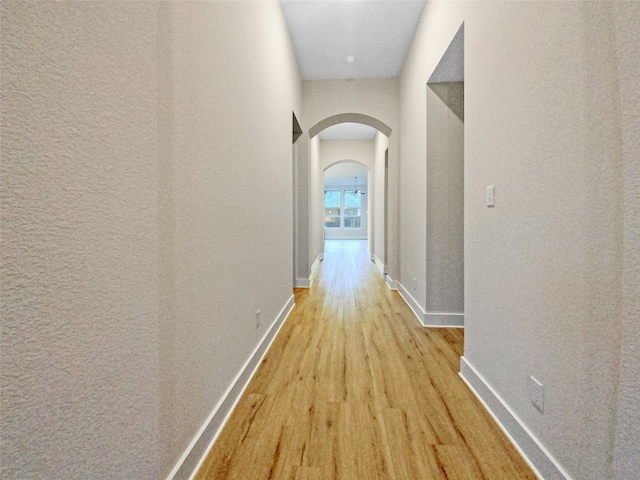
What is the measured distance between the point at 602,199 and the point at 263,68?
2.15 meters

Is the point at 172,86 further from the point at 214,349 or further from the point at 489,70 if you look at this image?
the point at 489,70

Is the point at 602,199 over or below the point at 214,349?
over

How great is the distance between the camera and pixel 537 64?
116cm

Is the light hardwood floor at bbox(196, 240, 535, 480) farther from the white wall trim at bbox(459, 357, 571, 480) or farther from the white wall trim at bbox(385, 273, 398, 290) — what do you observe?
the white wall trim at bbox(385, 273, 398, 290)

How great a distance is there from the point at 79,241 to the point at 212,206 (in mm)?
710

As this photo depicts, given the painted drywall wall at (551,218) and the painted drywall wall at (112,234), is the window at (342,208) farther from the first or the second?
the painted drywall wall at (112,234)

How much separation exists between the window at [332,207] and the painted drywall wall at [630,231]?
1452 centimetres

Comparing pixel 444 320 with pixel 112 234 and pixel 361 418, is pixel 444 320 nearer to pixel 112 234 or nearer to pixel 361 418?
pixel 361 418

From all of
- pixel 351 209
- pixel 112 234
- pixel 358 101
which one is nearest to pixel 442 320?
pixel 112 234

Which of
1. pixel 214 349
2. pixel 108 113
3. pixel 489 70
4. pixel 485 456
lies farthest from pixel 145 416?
pixel 489 70

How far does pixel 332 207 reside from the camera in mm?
15469

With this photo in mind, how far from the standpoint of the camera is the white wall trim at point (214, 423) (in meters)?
1.09

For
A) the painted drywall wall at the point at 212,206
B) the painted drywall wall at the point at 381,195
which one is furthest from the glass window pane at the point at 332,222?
the painted drywall wall at the point at 212,206

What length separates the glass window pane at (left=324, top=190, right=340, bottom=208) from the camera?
15258mm
